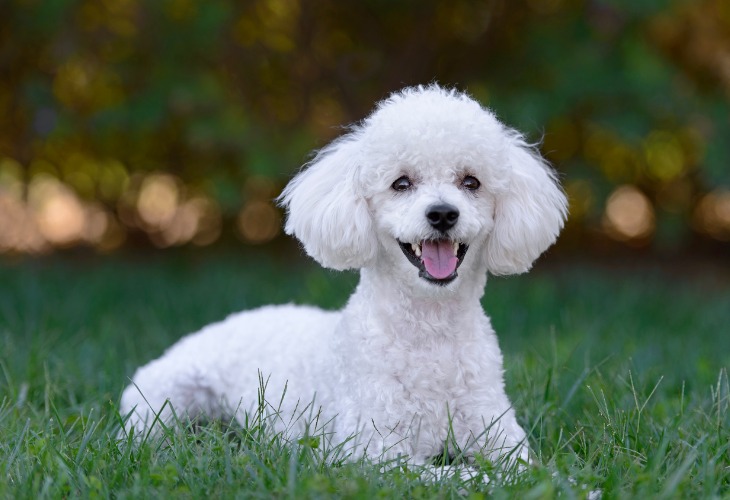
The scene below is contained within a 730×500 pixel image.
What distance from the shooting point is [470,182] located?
3.11 m

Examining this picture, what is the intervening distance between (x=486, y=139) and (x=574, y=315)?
3.11 meters

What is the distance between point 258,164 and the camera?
Answer: 6.91m

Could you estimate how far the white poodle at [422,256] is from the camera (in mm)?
2975

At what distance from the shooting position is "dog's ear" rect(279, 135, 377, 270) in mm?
3064

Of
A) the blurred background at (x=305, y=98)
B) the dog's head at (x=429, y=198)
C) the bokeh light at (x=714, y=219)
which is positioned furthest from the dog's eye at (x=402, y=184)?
the bokeh light at (x=714, y=219)

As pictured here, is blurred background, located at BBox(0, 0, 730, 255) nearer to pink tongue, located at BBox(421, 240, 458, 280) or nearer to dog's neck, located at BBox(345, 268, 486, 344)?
dog's neck, located at BBox(345, 268, 486, 344)

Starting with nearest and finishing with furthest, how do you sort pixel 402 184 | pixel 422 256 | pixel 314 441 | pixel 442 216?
pixel 314 441, pixel 442 216, pixel 422 256, pixel 402 184

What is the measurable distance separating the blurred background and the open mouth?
3978mm

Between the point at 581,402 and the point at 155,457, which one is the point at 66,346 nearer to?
the point at 155,457

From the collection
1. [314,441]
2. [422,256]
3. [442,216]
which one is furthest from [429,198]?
[314,441]

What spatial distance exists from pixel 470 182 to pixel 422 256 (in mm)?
331

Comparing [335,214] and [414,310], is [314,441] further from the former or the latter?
[335,214]

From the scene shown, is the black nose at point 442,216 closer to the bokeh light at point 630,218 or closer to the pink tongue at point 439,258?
the pink tongue at point 439,258

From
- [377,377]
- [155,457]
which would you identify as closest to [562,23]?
[377,377]
